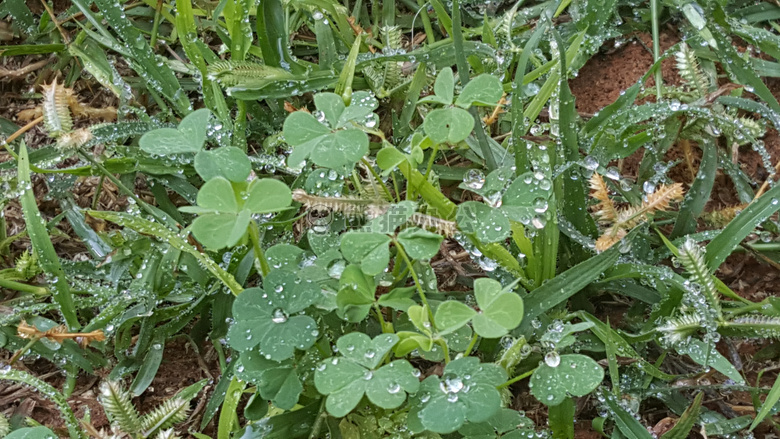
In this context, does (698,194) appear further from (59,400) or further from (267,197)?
(59,400)

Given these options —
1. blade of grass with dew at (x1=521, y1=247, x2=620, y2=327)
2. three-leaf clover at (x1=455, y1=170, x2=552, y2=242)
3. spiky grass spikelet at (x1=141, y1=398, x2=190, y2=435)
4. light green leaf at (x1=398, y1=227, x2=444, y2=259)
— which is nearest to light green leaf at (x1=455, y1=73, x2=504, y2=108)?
three-leaf clover at (x1=455, y1=170, x2=552, y2=242)

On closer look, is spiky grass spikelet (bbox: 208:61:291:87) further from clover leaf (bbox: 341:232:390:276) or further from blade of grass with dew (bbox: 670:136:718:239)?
blade of grass with dew (bbox: 670:136:718:239)

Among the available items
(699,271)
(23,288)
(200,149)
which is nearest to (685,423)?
(699,271)

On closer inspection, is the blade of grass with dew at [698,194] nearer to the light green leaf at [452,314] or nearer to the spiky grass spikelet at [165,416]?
the light green leaf at [452,314]

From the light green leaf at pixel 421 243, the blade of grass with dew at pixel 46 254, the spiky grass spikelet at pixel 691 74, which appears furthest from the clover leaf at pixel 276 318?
the spiky grass spikelet at pixel 691 74

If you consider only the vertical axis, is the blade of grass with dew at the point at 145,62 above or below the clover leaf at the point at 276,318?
above

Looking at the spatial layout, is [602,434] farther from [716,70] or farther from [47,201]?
[47,201]
